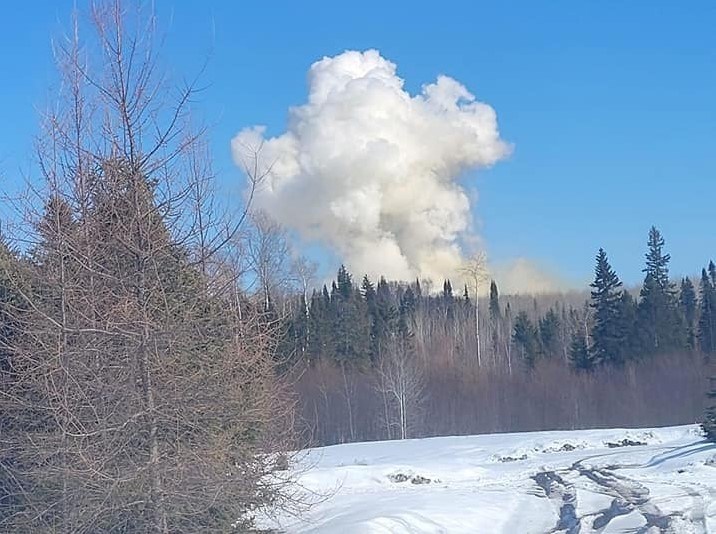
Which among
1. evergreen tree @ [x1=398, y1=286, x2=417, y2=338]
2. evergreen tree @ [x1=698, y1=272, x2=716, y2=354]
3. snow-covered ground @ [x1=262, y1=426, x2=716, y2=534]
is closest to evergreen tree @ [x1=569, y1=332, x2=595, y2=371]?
evergreen tree @ [x1=698, y1=272, x2=716, y2=354]

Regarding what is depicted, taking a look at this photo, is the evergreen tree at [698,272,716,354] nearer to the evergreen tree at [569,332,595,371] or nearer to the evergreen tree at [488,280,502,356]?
the evergreen tree at [569,332,595,371]

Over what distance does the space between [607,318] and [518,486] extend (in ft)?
135

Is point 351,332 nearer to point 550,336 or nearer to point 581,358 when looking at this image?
point 581,358

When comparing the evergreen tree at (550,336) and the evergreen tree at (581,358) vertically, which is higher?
the evergreen tree at (550,336)

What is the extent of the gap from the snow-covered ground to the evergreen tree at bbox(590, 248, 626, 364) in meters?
21.8

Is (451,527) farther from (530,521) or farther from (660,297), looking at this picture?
(660,297)

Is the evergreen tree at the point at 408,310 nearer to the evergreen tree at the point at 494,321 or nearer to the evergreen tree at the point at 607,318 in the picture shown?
the evergreen tree at the point at 494,321

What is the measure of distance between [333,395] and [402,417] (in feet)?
14.2

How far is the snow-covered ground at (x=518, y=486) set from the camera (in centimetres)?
1673

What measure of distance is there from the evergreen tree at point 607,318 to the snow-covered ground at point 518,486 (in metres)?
21.8

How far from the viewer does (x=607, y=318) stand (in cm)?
6438

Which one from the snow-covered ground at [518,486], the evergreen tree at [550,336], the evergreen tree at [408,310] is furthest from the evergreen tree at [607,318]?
the snow-covered ground at [518,486]

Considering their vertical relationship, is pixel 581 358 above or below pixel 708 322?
below

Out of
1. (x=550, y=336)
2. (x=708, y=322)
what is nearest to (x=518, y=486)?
(x=708, y=322)
